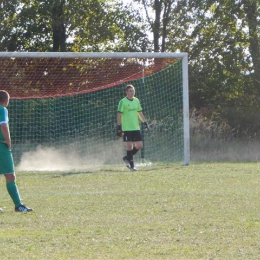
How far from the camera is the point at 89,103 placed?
21047mm

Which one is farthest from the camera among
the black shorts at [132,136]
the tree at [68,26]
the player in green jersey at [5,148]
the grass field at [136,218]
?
the tree at [68,26]

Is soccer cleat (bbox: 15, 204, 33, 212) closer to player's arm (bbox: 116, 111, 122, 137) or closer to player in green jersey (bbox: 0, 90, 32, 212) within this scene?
player in green jersey (bbox: 0, 90, 32, 212)

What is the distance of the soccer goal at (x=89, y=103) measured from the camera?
19875mm

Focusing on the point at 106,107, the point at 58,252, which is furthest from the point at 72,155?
the point at 58,252

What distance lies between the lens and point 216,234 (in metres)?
8.03

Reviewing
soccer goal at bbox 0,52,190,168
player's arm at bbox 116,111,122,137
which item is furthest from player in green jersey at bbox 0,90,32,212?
soccer goal at bbox 0,52,190,168

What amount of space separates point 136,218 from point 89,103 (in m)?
11.9

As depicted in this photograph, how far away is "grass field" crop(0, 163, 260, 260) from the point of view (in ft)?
23.9

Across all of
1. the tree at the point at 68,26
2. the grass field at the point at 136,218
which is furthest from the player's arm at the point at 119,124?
the tree at the point at 68,26

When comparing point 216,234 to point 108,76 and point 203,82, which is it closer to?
point 108,76

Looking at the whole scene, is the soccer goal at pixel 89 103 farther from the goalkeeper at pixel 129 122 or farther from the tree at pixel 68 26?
the tree at pixel 68 26

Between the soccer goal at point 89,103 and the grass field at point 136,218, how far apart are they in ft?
16.6

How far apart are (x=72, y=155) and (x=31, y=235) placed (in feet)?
39.9

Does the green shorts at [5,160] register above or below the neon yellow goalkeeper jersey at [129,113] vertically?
below
